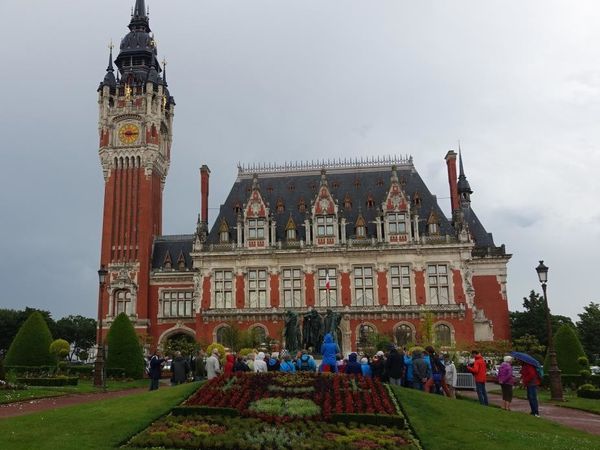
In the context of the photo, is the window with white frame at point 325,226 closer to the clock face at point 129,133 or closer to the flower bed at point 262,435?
the clock face at point 129,133

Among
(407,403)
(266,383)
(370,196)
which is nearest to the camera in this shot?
(407,403)

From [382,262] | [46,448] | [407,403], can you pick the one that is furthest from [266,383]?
[382,262]

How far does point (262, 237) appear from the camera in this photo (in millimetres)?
57062

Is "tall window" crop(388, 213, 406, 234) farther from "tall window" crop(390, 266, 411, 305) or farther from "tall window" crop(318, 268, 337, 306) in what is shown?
"tall window" crop(318, 268, 337, 306)

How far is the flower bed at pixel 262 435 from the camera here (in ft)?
41.8

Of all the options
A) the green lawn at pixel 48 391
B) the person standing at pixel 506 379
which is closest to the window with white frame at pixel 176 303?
the green lawn at pixel 48 391

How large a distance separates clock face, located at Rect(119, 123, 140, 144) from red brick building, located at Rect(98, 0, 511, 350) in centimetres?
13

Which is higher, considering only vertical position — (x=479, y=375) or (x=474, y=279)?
(x=474, y=279)

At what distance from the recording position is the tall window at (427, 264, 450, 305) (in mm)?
53219

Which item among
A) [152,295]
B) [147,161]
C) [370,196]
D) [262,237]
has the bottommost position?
[152,295]

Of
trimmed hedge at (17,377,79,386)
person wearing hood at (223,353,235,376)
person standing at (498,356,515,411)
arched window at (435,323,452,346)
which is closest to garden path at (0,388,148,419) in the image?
trimmed hedge at (17,377,79,386)

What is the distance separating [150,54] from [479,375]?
2433 inches

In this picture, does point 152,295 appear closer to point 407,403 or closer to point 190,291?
point 190,291

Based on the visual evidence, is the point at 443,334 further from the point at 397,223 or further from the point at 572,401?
the point at 572,401
